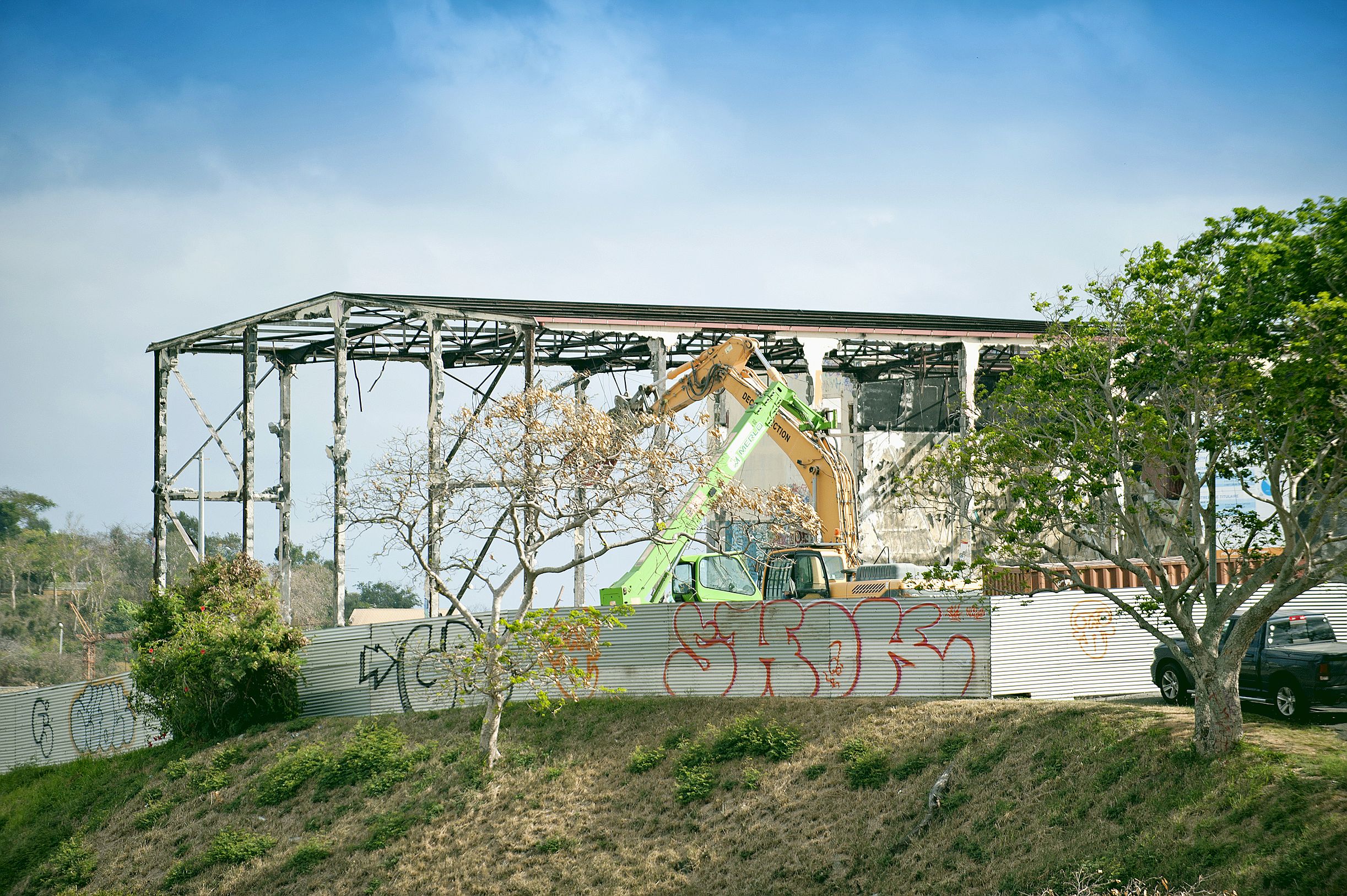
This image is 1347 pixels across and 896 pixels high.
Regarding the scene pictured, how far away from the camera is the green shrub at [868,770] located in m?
17.5

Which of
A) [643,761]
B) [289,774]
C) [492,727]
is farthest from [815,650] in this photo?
[289,774]

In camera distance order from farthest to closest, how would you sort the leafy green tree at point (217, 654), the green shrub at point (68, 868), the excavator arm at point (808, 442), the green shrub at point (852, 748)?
the excavator arm at point (808, 442) → the leafy green tree at point (217, 654) → the green shrub at point (68, 868) → the green shrub at point (852, 748)

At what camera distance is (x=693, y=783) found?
61.3 feet

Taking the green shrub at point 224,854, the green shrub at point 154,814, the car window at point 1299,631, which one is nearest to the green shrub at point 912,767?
the car window at point 1299,631

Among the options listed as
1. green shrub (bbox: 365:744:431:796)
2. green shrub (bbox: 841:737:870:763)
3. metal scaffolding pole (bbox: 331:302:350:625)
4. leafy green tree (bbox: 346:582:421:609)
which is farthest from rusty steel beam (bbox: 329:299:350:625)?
leafy green tree (bbox: 346:582:421:609)

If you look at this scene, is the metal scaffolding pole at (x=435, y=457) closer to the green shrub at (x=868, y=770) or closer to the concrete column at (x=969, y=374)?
the green shrub at (x=868, y=770)

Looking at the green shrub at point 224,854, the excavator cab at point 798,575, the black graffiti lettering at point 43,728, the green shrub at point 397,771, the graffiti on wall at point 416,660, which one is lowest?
the green shrub at point 224,854

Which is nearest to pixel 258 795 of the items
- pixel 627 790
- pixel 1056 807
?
pixel 627 790

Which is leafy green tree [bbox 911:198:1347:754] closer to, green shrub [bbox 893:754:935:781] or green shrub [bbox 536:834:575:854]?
green shrub [bbox 893:754:935:781]

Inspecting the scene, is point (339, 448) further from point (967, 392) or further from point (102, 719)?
point (967, 392)

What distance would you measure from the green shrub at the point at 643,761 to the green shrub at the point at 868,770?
3.51m

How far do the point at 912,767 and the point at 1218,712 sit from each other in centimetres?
478

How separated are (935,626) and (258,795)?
13.7m

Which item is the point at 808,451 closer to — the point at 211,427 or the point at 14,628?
the point at 211,427
